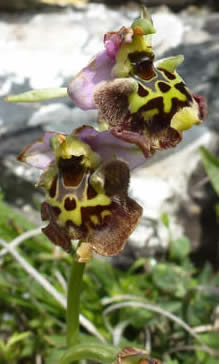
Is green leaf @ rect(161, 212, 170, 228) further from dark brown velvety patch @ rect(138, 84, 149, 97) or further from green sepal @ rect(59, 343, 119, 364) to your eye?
dark brown velvety patch @ rect(138, 84, 149, 97)

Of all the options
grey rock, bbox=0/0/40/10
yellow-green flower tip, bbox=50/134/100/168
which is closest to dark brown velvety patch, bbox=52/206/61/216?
yellow-green flower tip, bbox=50/134/100/168

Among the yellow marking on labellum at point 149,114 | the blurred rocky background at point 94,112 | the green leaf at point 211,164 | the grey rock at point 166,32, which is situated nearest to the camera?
the yellow marking on labellum at point 149,114

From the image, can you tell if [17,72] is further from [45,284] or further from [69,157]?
[69,157]

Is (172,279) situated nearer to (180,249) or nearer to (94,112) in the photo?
(180,249)

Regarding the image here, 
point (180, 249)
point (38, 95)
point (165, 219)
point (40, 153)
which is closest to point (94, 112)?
point (165, 219)

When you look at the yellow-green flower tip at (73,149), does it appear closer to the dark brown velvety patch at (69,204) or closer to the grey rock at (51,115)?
the dark brown velvety patch at (69,204)

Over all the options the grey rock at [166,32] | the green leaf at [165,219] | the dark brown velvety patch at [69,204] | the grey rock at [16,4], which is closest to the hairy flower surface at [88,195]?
the dark brown velvety patch at [69,204]

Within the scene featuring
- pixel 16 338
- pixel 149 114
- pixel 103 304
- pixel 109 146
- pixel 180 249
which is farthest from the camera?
pixel 180 249
